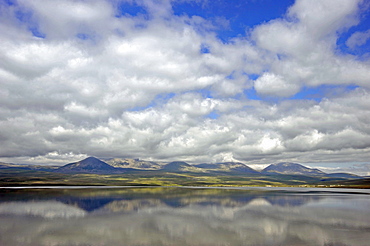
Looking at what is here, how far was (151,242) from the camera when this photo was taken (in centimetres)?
3356

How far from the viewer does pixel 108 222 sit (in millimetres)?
46938

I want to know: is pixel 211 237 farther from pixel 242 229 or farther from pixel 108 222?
pixel 108 222

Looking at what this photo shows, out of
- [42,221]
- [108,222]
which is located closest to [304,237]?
[108,222]

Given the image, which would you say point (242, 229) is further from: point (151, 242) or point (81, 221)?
point (81, 221)

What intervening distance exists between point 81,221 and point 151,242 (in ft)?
65.1

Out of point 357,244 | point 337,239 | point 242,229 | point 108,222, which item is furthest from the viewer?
point 108,222

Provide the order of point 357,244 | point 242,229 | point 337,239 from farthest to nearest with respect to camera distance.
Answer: point 242,229 < point 337,239 < point 357,244

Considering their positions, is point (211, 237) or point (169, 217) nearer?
point (211, 237)

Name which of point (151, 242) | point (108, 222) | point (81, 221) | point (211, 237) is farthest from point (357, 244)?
point (81, 221)

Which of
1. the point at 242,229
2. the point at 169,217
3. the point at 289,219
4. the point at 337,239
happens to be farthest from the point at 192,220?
the point at 337,239

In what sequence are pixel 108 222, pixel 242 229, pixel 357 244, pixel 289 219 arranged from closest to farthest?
pixel 357 244, pixel 242 229, pixel 108 222, pixel 289 219

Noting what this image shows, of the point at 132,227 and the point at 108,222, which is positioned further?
the point at 108,222

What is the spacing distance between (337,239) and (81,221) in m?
39.0

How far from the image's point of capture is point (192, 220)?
49.5 meters
